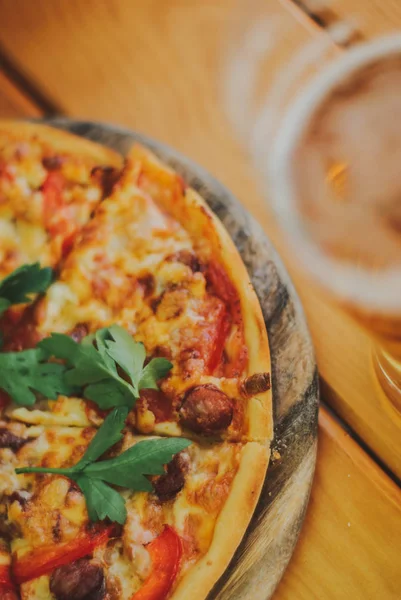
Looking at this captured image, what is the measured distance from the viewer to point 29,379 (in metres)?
1.08

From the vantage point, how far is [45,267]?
1186 millimetres

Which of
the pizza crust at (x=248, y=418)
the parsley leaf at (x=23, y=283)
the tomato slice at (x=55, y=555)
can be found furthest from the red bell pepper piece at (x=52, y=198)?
the tomato slice at (x=55, y=555)

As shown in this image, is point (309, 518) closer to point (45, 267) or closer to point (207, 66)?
point (45, 267)

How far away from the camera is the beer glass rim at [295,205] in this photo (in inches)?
26.6

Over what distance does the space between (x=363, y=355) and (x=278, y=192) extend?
507 mm

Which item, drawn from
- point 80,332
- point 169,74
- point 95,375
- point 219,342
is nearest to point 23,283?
point 80,332

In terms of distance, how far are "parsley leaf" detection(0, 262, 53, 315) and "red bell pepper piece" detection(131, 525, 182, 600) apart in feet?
1.63

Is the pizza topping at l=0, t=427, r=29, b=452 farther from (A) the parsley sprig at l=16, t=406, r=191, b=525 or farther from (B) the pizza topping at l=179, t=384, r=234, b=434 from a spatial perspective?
(B) the pizza topping at l=179, t=384, r=234, b=434

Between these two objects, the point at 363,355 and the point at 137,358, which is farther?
the point at 363,355

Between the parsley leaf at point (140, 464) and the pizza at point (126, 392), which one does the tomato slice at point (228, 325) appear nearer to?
the pizza at point (126, 392)

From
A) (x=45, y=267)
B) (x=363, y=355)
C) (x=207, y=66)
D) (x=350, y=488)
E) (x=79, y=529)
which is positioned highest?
(x=207, y=66)

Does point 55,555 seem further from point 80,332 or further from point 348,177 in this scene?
point 348,177

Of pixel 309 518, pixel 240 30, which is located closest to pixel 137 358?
pixel 309 518

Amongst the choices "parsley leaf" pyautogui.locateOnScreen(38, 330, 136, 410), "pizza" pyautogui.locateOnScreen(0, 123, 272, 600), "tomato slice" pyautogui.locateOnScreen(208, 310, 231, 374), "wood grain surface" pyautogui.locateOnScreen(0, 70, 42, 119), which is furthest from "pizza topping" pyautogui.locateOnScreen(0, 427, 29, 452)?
"wood grain surface" pyautogui.locateOnScreen(0, 70, 42, 119)
